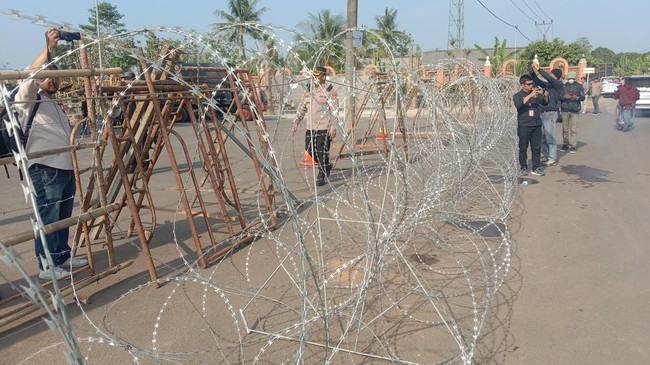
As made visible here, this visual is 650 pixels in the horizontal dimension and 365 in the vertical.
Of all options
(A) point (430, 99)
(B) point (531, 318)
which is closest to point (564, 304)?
(B) point (531, 318)

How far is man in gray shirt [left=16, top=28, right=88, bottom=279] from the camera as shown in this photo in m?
4.09

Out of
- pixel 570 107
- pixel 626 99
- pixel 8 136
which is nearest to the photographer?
pixel 8 136

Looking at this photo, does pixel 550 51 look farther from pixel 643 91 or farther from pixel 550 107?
pixel 550 107

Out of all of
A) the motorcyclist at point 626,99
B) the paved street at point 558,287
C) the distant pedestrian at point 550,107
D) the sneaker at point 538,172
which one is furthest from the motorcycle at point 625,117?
the paved street at point 558,287

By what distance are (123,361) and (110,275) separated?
1.48 m

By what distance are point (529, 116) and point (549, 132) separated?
139 cm

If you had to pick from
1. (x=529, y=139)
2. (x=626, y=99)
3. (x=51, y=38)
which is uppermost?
(x=51, y=38)

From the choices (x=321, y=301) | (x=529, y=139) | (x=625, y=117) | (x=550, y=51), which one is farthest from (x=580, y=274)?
(x=550, y=51)

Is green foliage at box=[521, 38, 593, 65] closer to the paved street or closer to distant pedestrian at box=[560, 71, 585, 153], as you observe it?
distant pedestrian at box=[560, 71, 585, 153]

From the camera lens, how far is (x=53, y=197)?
4359 millimetres

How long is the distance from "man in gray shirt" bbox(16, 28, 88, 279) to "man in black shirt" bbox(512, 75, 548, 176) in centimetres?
667

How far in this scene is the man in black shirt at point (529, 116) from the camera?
8.38m

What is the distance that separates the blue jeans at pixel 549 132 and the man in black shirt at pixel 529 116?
2.50ft

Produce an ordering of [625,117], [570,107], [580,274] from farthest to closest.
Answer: [625,117] < [570,107] < [580,274]
